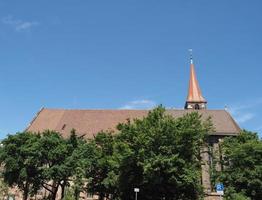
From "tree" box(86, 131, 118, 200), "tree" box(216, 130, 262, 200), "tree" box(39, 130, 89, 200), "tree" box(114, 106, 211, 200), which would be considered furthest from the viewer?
"tree" box(39, 130, 89, 200)

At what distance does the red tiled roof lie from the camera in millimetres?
56125

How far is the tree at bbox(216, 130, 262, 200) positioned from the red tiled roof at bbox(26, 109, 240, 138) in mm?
15483

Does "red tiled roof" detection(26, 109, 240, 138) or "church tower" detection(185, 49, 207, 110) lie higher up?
"church tower" detection(185, 49, 207, 110)

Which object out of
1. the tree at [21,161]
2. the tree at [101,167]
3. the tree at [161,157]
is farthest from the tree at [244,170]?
the tree at [21,161]

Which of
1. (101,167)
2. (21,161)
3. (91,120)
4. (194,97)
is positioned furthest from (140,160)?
(194,97)

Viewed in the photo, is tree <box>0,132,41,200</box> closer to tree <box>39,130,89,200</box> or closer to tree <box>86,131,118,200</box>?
tree <box>39,130,89,200</box>

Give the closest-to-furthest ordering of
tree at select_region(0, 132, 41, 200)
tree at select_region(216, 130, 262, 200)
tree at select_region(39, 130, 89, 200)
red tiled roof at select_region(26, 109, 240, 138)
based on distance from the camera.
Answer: tree at select_region(216, 130, 262, 200)
tree at select_region(39, 130, 89, 200)
tree at select_region(0, 132, 41, 200)
red tiled roof at select_region(26, 109, 240, 138)

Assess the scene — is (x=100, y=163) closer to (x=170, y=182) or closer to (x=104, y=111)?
(x=170, y=182)

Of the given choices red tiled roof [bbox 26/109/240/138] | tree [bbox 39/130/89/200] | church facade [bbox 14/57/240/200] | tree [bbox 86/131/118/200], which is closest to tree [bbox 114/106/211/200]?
tree [bbox 86/131/118/200]

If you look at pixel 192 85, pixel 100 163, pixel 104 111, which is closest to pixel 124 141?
pixel 100 163

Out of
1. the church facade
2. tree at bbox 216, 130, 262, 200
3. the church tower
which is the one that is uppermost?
the church tower

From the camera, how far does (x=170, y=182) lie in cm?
3259

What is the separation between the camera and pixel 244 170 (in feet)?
125

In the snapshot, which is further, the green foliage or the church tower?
the church tower
